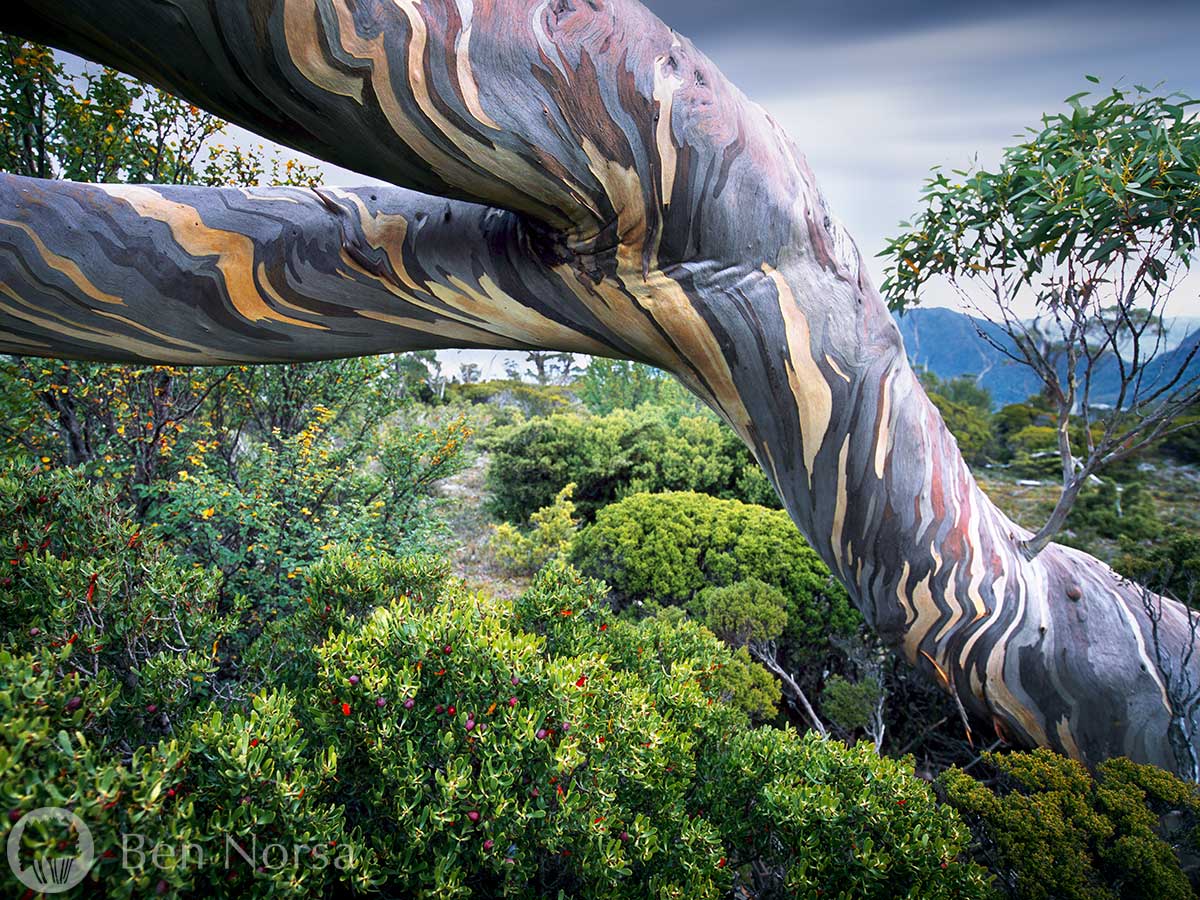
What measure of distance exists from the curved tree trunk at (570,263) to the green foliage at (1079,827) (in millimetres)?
543

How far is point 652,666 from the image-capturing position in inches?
74.4

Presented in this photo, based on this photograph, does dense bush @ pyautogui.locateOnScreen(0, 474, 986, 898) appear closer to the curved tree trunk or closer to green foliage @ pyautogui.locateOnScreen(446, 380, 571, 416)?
the curved tree trunk

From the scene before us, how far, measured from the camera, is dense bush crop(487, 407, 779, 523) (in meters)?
6.34

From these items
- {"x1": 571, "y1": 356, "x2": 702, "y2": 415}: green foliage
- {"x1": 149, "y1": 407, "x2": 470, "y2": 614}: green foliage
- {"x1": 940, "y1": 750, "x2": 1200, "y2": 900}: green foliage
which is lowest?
{"x1": 940, "y1": 750, "x2": 1200, "y2": 900}: green foliage

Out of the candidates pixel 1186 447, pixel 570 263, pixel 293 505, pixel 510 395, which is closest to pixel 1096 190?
pixel 570 263

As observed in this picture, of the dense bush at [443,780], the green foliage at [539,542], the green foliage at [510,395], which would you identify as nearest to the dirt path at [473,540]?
the green foliage at [539,542]

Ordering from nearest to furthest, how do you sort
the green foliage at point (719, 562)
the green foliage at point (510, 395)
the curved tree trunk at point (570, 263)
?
the curved tree trunk at point (570, 263) < the green foliage at point (719, 562) < the green foliage at point (510, 395)

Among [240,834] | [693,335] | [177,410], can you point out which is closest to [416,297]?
[693,335]

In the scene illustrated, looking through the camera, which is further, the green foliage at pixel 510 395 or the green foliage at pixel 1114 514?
the green foliage at pixel 510 395

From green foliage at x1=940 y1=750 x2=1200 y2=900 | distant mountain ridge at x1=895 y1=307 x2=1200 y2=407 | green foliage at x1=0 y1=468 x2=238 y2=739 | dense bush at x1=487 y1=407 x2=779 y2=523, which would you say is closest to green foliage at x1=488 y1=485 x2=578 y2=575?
dense bush at x1=487 y1=407 x2=779 y2=523

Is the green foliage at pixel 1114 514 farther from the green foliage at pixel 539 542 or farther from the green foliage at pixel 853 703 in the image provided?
the green foliage at pixel 539 542

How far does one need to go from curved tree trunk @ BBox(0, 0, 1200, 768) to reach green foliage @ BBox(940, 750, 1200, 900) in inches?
21.4

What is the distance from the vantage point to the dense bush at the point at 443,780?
906mm

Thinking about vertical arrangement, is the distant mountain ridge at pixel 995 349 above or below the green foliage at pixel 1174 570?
above
